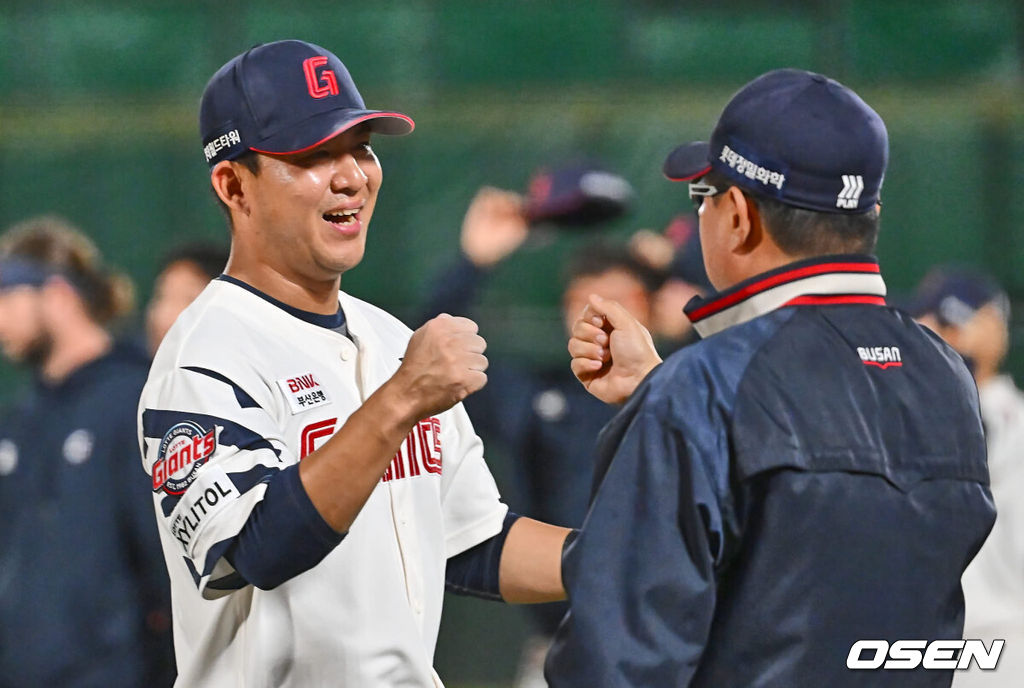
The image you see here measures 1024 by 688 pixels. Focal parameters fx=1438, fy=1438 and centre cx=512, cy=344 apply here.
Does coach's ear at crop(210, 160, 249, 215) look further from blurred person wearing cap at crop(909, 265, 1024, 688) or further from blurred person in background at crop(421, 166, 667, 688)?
blurred person wearing cap at crop(909, 265, 1024, 688)

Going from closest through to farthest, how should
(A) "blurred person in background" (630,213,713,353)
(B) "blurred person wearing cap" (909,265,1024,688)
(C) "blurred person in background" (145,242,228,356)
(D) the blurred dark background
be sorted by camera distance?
(B) "blurred person wearing cap" (909,265,1024,688) → (C) "blurred person in background" (145,242,228,356) → (A) "blurred person in background" (630,213,713,353) → (D) the blurred dark background

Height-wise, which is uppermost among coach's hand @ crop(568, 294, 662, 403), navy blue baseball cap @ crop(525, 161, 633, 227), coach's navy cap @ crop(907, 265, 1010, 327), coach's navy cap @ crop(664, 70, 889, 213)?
coach's navy cap @ crop(664, 70, 889, 213)

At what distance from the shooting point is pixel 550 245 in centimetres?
841

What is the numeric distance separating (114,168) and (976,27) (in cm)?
555

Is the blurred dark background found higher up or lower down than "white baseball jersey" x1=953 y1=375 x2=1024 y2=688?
higher up

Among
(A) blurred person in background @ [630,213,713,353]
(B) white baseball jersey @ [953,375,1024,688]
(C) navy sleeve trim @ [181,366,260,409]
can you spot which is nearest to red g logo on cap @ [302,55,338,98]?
(C) navy sleeve trim @ [181,366,260,409]

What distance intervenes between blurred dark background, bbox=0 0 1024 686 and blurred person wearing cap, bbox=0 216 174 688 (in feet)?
9.55

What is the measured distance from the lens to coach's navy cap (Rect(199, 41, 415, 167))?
2570 mm

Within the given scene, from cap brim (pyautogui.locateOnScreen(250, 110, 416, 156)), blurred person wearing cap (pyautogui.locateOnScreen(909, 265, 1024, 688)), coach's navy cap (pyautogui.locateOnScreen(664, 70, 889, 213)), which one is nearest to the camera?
coach's navy cap (pyautogui.locateOnScreen(664, 70, 889, 213))

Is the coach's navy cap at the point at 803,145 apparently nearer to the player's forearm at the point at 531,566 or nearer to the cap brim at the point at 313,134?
the cap brim at the point at 313,134

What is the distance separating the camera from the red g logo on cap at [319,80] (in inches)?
103

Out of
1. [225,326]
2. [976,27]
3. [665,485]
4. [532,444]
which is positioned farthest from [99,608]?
[976,27]

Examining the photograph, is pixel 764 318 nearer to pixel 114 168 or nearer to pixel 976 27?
pixel 114 168

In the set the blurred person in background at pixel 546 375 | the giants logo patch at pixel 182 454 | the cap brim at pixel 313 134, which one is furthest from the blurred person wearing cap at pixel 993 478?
the giants logo patch at pixel 182 454
